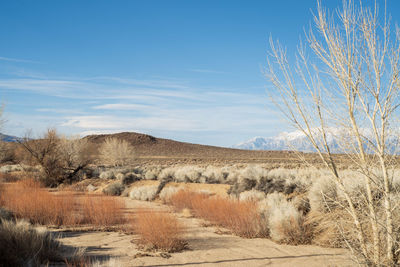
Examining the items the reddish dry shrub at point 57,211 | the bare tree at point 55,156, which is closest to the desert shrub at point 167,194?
the reddish dry shrub at point 57,211

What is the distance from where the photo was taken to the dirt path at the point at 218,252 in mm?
6336

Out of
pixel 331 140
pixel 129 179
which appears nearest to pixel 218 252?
pixel 331 140

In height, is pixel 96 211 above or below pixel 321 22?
below

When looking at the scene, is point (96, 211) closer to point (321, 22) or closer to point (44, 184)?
point (321, 22)

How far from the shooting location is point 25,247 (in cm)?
571

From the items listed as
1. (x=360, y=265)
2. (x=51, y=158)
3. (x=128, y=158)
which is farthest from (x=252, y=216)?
(x=128, y=158)

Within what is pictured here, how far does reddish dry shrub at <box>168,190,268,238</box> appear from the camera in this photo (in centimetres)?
864

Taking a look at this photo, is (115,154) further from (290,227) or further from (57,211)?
(290,227)

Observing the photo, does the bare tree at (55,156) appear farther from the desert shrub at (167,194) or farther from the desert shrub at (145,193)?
the desert shrub at (167,194)

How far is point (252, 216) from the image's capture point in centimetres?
891

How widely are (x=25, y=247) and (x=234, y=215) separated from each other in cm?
561

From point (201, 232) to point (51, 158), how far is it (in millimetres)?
18099

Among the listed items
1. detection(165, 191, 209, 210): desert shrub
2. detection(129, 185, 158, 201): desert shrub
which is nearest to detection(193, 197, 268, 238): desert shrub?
detection(165, 191, 209, 210): desert shrub

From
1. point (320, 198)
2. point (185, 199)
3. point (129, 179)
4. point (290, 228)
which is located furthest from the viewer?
point (129, 179)
